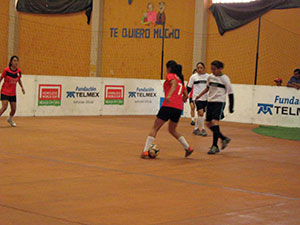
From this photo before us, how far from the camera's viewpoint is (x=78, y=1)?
3045cm

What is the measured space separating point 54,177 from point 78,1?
912 inches

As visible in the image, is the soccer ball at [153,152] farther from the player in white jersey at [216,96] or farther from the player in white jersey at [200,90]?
the player in white jersey at [200,90]

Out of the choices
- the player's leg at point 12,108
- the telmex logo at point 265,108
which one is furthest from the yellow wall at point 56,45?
the player's leg at point 12,108

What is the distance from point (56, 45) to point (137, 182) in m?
23.0

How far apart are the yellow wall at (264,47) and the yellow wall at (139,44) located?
1.44 m

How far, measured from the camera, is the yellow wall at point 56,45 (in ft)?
99.6

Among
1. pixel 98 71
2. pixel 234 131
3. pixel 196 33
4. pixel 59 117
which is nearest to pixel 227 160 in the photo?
pixel 234 131

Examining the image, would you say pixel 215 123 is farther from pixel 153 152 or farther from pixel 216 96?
pixel 153 152

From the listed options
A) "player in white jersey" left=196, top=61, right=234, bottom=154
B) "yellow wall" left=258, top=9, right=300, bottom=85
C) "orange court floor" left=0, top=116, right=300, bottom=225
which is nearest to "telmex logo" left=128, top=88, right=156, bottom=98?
"yellow wall" left=258, top=9, right=300, bottom=85

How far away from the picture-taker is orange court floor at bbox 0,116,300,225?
6379 millimetres

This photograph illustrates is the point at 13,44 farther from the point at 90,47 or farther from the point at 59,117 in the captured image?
the point at 59,117

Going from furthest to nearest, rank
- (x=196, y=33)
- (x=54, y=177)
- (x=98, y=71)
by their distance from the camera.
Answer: (x=98, y=71), (x=196, y=33), (x=54, y=177)

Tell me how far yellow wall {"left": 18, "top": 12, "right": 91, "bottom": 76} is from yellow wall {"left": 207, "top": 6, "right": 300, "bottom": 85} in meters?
7.52

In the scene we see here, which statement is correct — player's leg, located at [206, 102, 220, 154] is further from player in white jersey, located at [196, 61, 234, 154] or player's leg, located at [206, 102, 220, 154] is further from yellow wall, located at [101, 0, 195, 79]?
yellow wall, located at [101, 0, 195, 79]
